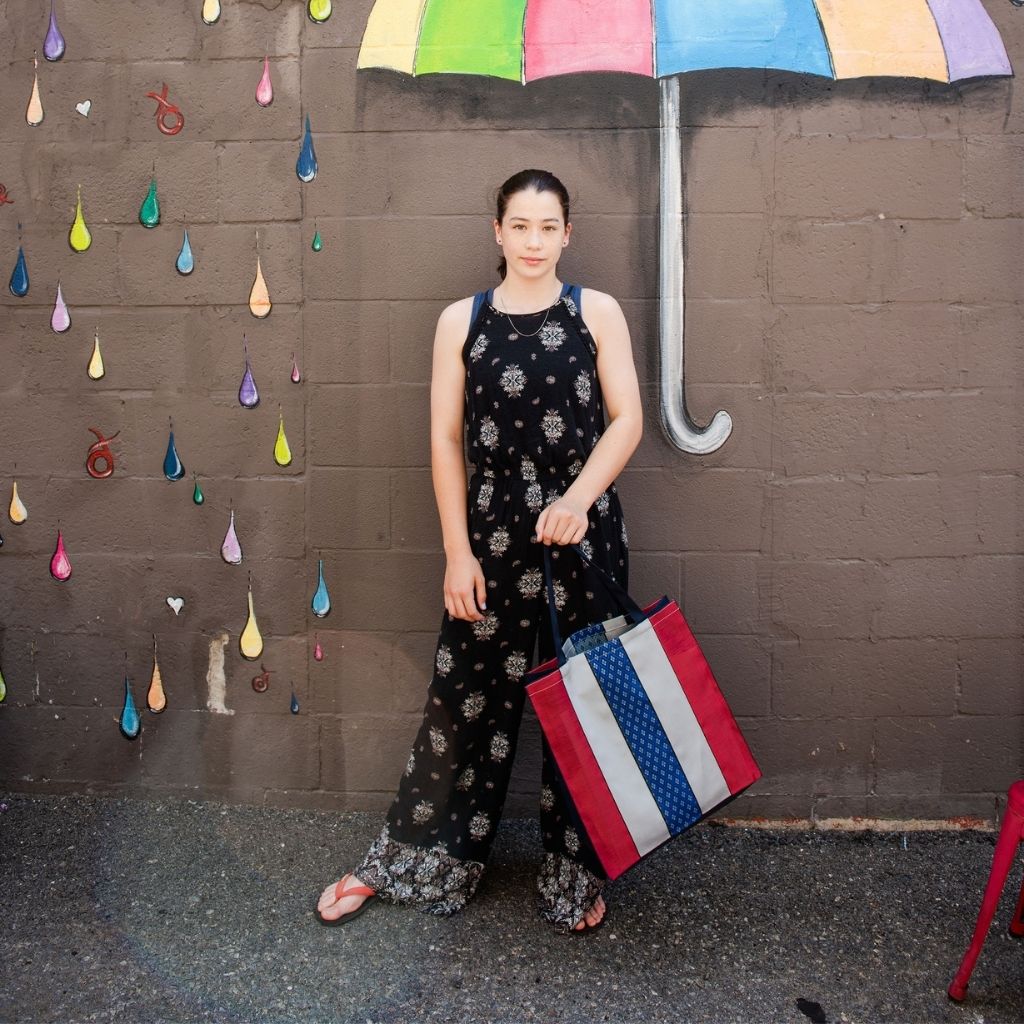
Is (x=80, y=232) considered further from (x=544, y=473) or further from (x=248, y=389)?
(x=544, y=473)

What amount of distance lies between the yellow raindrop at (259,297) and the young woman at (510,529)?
76cm

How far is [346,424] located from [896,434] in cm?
168

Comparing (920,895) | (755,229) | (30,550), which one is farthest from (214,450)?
(920,895)

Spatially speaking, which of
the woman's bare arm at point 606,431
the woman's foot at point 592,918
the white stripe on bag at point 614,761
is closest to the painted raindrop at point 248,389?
the woman's bare arm at point 606,431

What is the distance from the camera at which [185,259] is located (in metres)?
3.08

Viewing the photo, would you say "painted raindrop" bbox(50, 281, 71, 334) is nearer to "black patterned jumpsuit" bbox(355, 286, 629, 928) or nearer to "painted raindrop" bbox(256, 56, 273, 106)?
"painted raindrop" bbox(256, 56, 273, 106)

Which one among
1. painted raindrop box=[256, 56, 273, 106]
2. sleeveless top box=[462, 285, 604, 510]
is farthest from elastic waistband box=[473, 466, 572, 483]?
painted raindrop box=[256, 56, 273, 106]

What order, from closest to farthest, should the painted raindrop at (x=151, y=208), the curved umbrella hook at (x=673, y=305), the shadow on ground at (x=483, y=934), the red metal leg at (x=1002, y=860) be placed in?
the red metal leg at (x=1002, y=860)
the shadow on ground at (x=483, y=934)
the curved umbrella hook at (x=673, y=305)
the painted raindrop at (x=151, y=208)

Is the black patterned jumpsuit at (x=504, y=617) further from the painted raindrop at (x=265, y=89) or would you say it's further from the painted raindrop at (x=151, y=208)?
the painted raindrop at (x=151, y=208)

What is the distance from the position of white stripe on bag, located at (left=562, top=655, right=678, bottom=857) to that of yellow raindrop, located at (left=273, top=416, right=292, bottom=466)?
1258mm

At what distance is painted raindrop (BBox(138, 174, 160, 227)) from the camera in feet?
10.0

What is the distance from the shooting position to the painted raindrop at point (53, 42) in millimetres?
3041

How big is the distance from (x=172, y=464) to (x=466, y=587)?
1.19m

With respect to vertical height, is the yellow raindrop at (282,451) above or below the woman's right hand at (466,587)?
above
